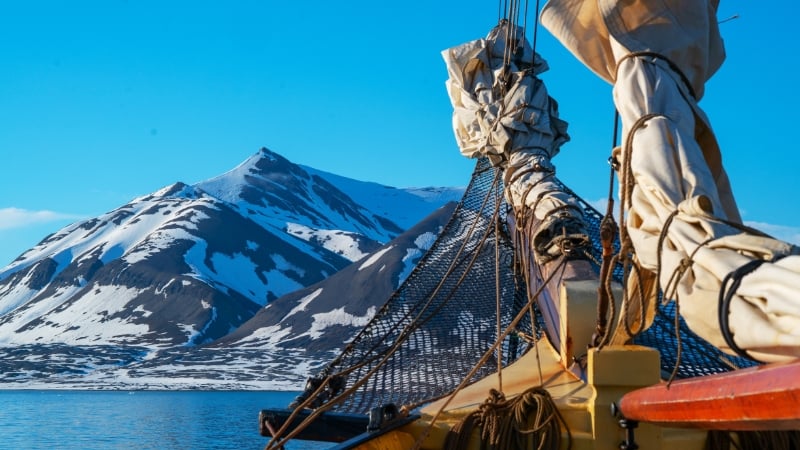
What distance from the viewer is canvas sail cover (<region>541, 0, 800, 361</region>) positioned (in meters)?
1.52

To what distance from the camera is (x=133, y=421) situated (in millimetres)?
41125

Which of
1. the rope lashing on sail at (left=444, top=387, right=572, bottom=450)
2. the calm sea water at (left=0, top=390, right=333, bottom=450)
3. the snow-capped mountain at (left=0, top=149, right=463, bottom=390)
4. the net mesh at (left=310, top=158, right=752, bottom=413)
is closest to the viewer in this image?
the rope lashing on sail at (left=444, top=387, right=572, bottom=450)

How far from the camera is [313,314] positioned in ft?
294

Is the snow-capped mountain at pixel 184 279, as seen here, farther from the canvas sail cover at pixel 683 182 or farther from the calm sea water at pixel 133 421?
the canvas sail cover at pixel 683 182

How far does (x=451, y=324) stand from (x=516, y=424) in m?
4.56

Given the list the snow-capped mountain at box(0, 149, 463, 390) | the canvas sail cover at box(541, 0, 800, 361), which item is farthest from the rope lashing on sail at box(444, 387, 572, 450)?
the snow-capped mountain at box(0, 149, 463, 390)

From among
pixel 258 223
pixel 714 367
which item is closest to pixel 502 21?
pixel 714 367

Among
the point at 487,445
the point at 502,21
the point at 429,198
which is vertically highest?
the point at 429,198

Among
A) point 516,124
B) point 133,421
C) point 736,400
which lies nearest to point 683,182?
point 736,400

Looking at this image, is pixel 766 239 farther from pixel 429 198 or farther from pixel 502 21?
pixel 429 198

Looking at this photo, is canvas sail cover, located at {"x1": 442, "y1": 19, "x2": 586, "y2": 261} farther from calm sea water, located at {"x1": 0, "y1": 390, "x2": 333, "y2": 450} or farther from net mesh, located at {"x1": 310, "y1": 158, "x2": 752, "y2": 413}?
calm sea water, located at {"x1": 0, "y1": 390, "x2": 333, "y2": 450}

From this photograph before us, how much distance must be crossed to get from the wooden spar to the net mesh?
3.05 metres

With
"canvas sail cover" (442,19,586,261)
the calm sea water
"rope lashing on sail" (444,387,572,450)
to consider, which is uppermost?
"canvas sail cover" (442,19,586,261)

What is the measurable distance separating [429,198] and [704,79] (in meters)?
197
